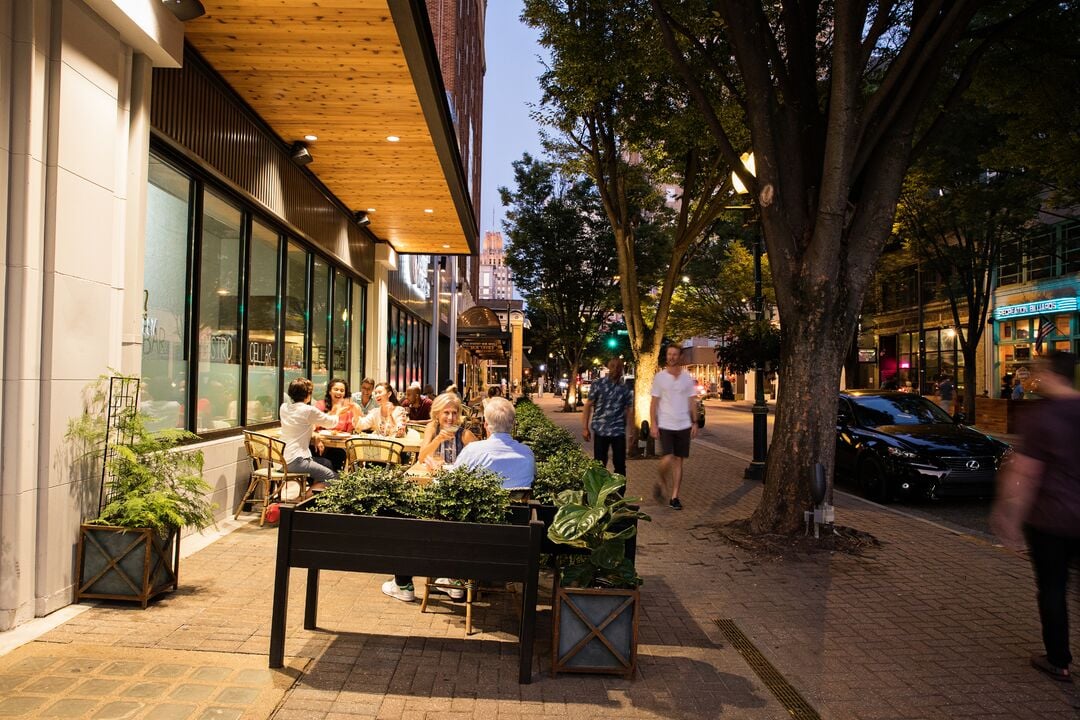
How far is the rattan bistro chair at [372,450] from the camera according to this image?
8.85 meters

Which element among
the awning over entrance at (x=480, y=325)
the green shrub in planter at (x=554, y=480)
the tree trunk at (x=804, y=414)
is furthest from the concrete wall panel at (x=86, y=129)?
the awning over entrance at (x=480, y=325)

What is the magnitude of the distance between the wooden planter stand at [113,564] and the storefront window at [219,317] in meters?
2.77

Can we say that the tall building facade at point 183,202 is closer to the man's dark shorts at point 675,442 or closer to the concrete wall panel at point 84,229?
the concrete wall panel at point 84,229

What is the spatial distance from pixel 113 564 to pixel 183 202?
12.5 feet

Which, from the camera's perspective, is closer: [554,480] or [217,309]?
[554,480]

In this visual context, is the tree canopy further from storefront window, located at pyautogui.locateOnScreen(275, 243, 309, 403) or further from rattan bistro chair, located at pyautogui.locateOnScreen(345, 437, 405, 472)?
rattan bistro chair, located at pyautogui.locateOnScreen(345, 437, 405, 472)

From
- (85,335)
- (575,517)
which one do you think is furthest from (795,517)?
(85,335)

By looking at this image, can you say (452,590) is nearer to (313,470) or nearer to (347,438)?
(313,470)

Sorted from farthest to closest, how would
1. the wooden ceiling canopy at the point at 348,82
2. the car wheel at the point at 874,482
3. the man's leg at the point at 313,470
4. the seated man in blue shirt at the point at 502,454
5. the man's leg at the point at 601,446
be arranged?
the car wheel at the point at 874,482, the man's leg at the point at 601,446, the man's leg at the point at 313,470, the wooden ceiling canopy at the point at 348,82, the seated man in blue shirt at the point at 502,454

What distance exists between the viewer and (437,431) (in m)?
7.83

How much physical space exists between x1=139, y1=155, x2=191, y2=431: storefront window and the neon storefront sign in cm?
3056

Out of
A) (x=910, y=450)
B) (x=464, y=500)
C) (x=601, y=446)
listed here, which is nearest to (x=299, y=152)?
(x=601, y=446)

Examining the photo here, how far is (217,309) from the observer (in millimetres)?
8406

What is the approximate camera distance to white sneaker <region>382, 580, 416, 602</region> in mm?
5547
